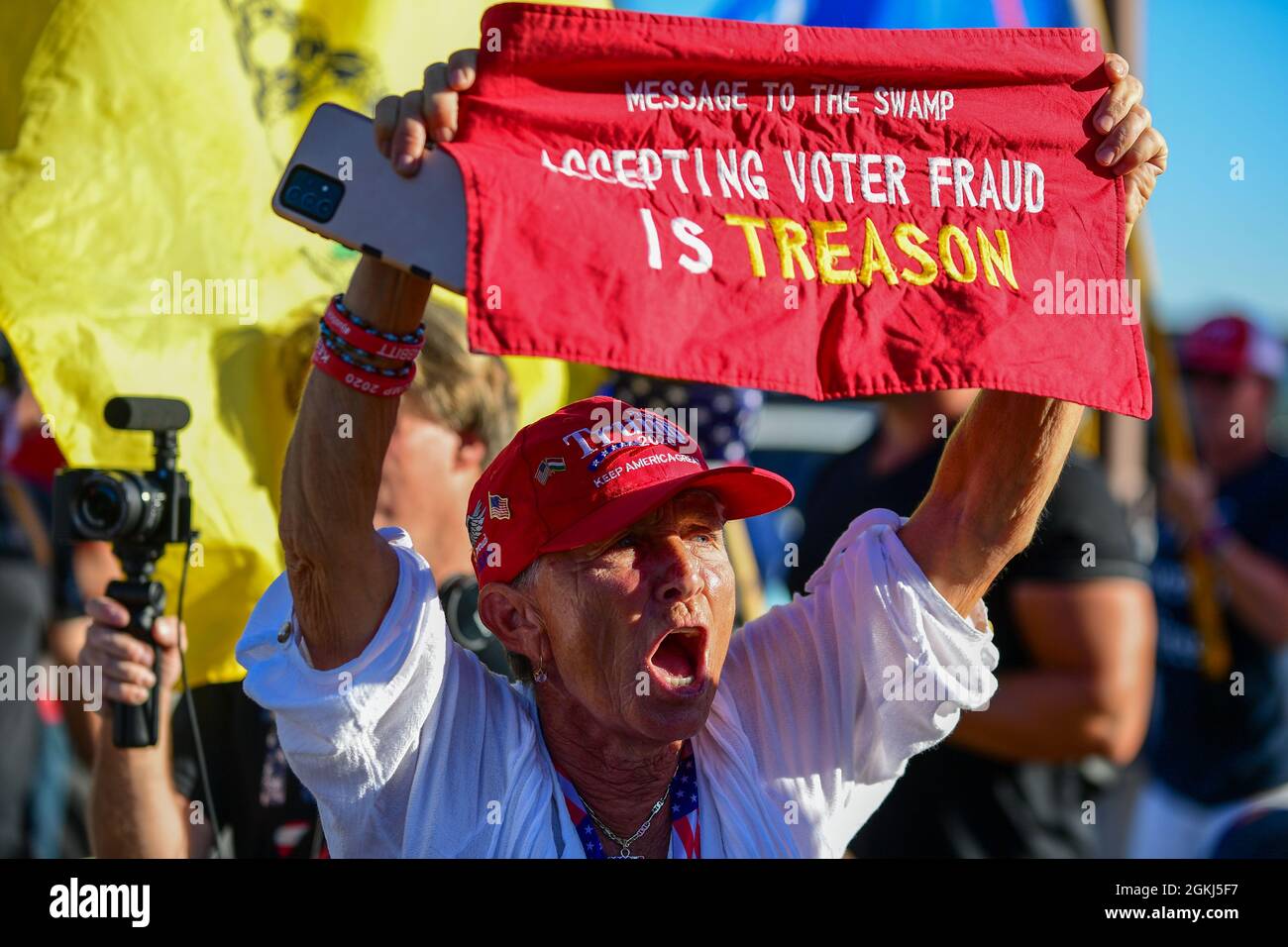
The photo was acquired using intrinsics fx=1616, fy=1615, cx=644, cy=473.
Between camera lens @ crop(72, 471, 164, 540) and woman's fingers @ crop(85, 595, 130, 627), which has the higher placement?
camera lens @ crop(72, 471, 164, 540)

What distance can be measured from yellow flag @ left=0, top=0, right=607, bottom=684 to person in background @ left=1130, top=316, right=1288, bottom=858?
104 inches

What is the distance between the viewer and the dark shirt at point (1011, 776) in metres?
3.24

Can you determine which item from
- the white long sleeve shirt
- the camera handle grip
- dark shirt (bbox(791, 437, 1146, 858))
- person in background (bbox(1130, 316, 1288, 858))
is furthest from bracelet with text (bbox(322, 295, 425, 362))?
person in background (bbox(1130, 316, 1288, 858))

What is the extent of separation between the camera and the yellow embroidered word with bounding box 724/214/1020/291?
1962 millimetres

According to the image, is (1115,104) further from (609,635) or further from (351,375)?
(351,375)

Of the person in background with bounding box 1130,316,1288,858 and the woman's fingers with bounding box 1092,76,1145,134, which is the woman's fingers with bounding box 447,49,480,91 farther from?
the person in background with bounding box 1130,316,1288,858

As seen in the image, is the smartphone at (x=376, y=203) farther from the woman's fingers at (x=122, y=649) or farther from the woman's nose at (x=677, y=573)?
the woman's fingers at (x=122, y=649)

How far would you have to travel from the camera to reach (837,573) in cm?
215

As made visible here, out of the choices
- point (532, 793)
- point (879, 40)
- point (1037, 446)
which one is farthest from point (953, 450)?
point (532, 793)

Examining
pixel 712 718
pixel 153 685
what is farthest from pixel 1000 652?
pixel 153 685

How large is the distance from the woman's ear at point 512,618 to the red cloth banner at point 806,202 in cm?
36

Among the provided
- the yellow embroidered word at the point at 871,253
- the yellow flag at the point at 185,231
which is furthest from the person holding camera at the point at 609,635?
the yellow flag at the point at 185,231
